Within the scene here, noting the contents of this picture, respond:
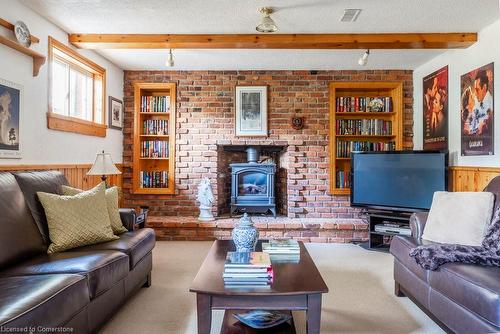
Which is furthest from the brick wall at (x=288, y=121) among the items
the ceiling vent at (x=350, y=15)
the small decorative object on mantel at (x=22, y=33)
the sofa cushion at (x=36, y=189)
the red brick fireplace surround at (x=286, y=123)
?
the sofa cushion at (x=36, y=189)

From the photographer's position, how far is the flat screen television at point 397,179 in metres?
3.87

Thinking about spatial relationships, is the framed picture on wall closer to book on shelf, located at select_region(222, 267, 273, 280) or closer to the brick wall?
the brick wall

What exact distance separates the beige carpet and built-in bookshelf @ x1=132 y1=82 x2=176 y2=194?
1.40 meters

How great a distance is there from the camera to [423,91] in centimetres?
452

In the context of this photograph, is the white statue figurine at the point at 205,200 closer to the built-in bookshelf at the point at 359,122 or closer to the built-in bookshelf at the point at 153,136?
the built-in bookshelf at the point at 153,136

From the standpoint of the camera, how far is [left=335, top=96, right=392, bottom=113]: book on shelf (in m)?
4.82

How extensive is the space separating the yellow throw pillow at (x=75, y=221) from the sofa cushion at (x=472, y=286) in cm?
212

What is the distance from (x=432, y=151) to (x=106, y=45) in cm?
362

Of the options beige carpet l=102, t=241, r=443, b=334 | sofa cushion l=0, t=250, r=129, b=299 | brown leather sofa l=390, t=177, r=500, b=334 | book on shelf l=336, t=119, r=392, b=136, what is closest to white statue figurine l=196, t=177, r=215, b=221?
beige carpet l=102, t=241, r=443, b=334

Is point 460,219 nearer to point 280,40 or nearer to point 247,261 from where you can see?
point 247,261

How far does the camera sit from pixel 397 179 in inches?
161

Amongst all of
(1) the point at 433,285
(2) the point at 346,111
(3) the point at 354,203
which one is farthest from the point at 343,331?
(2) the point at 346,111

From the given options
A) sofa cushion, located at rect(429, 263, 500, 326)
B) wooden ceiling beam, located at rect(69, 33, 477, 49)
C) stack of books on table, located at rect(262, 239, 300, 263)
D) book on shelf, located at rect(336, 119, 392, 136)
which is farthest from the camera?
book on shelf, located at rect(336, 119, 392, 136)

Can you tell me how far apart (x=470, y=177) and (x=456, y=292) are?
216 cm
